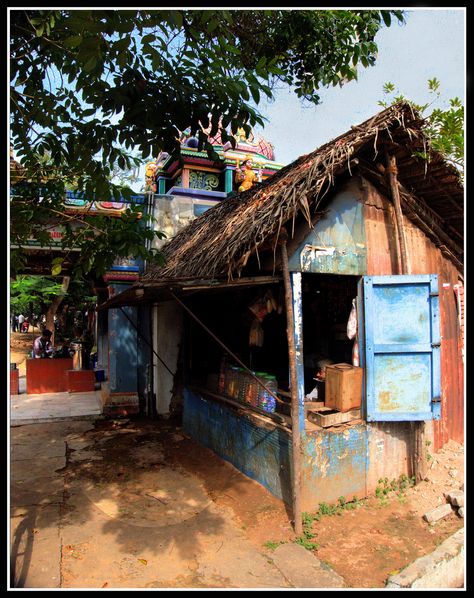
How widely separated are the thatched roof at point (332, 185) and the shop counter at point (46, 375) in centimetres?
684

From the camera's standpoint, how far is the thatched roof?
4.55 metres

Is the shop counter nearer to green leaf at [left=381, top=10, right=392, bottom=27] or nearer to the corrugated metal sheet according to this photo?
the corrugated metal sheet

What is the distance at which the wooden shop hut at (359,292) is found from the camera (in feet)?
15.4

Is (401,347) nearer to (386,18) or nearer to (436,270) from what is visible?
(436,270)

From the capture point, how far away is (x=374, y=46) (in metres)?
5.68

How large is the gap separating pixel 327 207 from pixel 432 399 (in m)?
2.53

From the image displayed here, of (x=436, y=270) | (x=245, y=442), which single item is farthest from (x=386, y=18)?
(x=245, y=442)

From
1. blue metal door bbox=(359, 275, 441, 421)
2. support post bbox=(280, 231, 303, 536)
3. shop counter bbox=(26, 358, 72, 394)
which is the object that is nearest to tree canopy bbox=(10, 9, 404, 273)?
support post bbox=(280, 231, 303, 536)

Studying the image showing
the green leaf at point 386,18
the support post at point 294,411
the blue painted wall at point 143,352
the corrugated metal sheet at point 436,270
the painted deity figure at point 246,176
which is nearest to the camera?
the green leaf at point 386,18

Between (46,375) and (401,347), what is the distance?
9.76 m

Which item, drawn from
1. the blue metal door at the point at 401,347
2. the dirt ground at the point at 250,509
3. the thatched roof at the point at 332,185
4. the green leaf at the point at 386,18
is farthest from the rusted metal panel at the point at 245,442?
the green leaf at the point at 386,18

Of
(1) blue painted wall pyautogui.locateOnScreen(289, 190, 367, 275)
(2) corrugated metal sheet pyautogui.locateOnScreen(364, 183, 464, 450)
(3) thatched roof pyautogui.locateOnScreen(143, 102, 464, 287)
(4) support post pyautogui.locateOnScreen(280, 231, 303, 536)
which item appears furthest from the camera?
(2) corrugated metal sheet pyautogui.locateOnScreen(364, 183, 464, 450)

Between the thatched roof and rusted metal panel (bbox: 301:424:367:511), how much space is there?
2111 millimetres

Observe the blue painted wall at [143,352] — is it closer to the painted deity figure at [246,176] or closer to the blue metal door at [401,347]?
the painted deity figure at [246,176]
